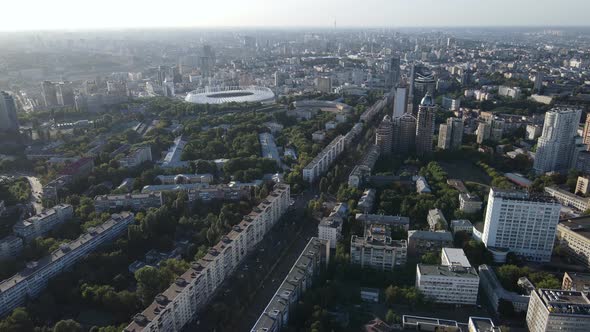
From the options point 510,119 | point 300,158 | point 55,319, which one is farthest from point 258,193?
point 510,119

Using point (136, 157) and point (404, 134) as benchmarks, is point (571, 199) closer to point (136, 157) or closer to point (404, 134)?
point (404, 134)

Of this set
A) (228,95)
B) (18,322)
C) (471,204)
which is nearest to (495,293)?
(471,204)

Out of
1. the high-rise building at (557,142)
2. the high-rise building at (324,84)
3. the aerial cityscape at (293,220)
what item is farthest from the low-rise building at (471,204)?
the high-rise building at (324,84)

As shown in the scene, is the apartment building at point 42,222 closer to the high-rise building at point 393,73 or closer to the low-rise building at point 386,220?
the low-rise building at point 386,220

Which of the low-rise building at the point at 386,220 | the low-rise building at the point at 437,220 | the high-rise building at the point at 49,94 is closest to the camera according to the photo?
the low-rise building at the point at 437,220

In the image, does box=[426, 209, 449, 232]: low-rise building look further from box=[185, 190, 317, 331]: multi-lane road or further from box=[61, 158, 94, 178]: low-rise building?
box=[61, 158, 94, 178]: low-rise building

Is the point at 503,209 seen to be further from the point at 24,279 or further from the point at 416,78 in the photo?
the point at 416,78
